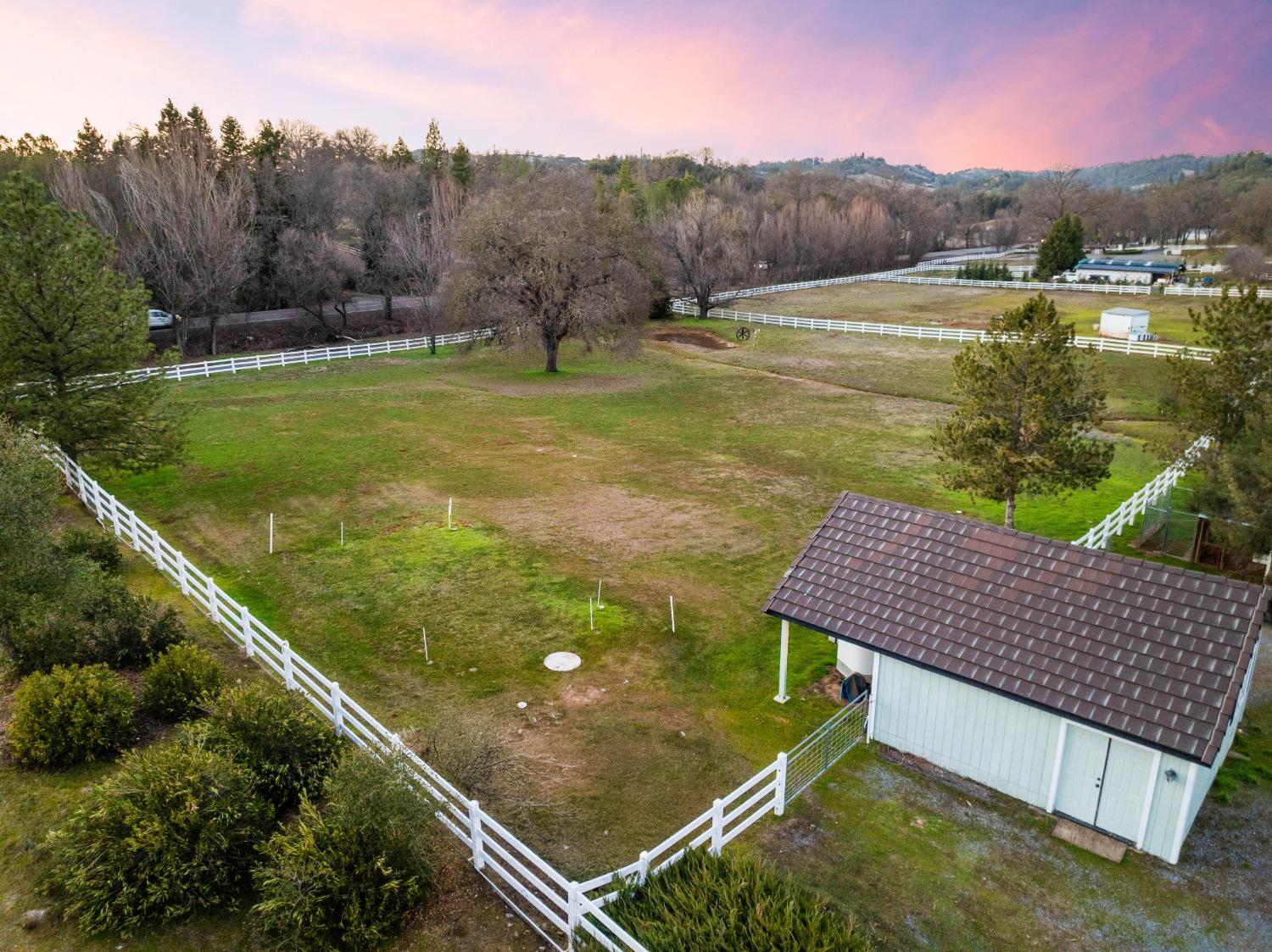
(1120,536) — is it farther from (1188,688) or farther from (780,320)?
(780,320)

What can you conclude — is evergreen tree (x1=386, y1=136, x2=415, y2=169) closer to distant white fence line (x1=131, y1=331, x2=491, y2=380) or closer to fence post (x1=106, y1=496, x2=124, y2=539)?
distant white fence line (x1=131, y1=331, x2=491, y2=380)

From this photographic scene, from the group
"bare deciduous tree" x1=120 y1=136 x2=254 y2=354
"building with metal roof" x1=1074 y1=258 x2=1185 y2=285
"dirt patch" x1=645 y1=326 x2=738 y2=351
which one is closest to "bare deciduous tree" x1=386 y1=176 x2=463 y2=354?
"bare deciduous tree" x1=120 y1=136 x2=254 y2=354

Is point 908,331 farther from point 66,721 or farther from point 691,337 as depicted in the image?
point 66,721

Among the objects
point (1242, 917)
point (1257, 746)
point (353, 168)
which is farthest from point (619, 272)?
point (353, 168)

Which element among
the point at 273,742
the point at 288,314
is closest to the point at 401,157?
the point at 288,314

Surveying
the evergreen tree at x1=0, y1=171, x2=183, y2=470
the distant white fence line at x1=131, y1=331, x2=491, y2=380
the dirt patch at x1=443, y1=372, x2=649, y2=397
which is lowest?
the dirt patch at x1=443, y1=372, x2=649, y2=397

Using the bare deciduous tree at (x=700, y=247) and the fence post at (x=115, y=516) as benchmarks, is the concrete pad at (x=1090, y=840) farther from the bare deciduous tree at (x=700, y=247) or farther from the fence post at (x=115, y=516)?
the bare deciduous tree at (x=700, y=247)
